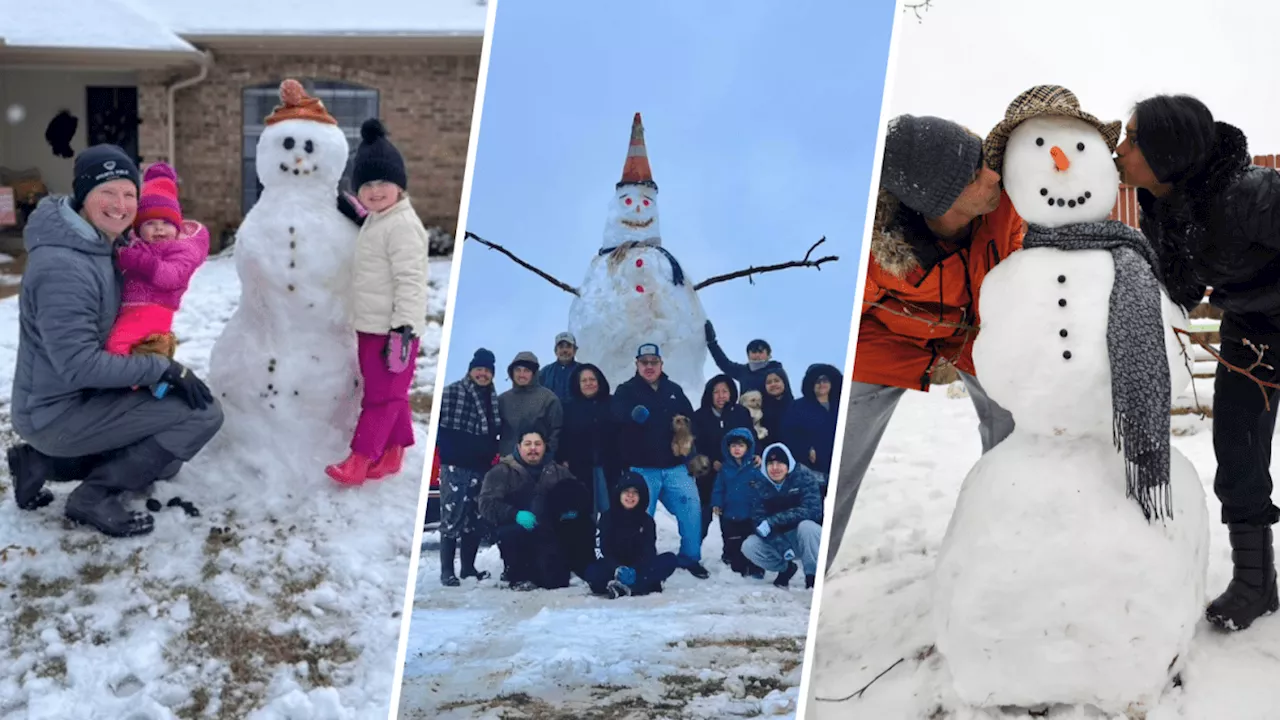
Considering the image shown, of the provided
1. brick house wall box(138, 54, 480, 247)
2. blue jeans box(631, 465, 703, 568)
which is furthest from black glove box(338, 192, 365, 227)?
brick house wall box(138, 54, 480, 247)

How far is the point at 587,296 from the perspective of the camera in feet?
7.08

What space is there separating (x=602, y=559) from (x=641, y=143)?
892 mm

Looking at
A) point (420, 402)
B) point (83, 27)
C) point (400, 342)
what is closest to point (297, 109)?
point (400, 342)

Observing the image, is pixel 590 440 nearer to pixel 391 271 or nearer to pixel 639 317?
pixel 639 317

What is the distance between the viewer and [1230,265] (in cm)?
198

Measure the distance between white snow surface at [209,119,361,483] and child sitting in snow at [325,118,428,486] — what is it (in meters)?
0.09

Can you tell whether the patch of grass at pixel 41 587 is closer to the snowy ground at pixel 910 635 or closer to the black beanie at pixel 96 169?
the black beanie at pixel 96 169

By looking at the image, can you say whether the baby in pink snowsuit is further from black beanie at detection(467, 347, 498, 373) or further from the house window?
the house window

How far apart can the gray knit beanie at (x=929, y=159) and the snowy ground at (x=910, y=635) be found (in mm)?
906

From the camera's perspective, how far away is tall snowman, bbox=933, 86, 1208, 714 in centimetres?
171

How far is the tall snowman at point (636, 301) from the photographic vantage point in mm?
2113

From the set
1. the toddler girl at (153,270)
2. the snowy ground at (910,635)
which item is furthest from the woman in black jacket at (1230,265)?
the toddler girl at (153,270)

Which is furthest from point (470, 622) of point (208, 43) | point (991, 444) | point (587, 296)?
point (208, 43)

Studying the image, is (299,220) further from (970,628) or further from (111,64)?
(111,64)
